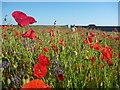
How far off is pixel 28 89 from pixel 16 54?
1.61 metres

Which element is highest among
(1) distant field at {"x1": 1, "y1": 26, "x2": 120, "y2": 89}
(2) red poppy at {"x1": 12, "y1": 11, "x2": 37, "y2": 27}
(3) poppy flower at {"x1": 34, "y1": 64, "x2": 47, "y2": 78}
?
(2) red poppy at {"x1": 12, "y1": 11, "x2": 37, "y2": 27}

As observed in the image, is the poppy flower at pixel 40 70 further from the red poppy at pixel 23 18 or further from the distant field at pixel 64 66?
the red poppy at pixel 23 18

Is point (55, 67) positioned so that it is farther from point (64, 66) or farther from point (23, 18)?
point (23, 18)

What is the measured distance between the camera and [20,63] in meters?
2.03

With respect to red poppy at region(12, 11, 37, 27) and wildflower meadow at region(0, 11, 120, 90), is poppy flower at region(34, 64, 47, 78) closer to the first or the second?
wildflower meadow at region(0, 11, 120, 90)

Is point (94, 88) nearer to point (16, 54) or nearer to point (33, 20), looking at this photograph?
point (33, 20)

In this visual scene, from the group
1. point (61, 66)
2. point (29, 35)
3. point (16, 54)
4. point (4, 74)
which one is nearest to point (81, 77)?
point (61, 66)

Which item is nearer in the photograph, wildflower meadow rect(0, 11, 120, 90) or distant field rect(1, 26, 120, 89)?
wildflower meadow rect(0, 11, 120, 90)

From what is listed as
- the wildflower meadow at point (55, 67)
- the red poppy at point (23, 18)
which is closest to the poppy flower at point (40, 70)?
the wildflower meadow at point (55, 67)

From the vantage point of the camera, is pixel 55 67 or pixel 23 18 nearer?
pixel 23 18

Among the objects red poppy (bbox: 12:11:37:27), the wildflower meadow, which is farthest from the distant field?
red poppy (bbox: 12:11:37:27)

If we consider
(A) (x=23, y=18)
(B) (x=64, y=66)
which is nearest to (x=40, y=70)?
(A) (x=23, y=18)

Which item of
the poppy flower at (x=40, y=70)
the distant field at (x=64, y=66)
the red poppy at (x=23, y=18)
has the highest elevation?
the red poppy at (x=23, y=18)

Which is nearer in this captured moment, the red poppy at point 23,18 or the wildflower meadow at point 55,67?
the wildflower meadow at point 55,67
